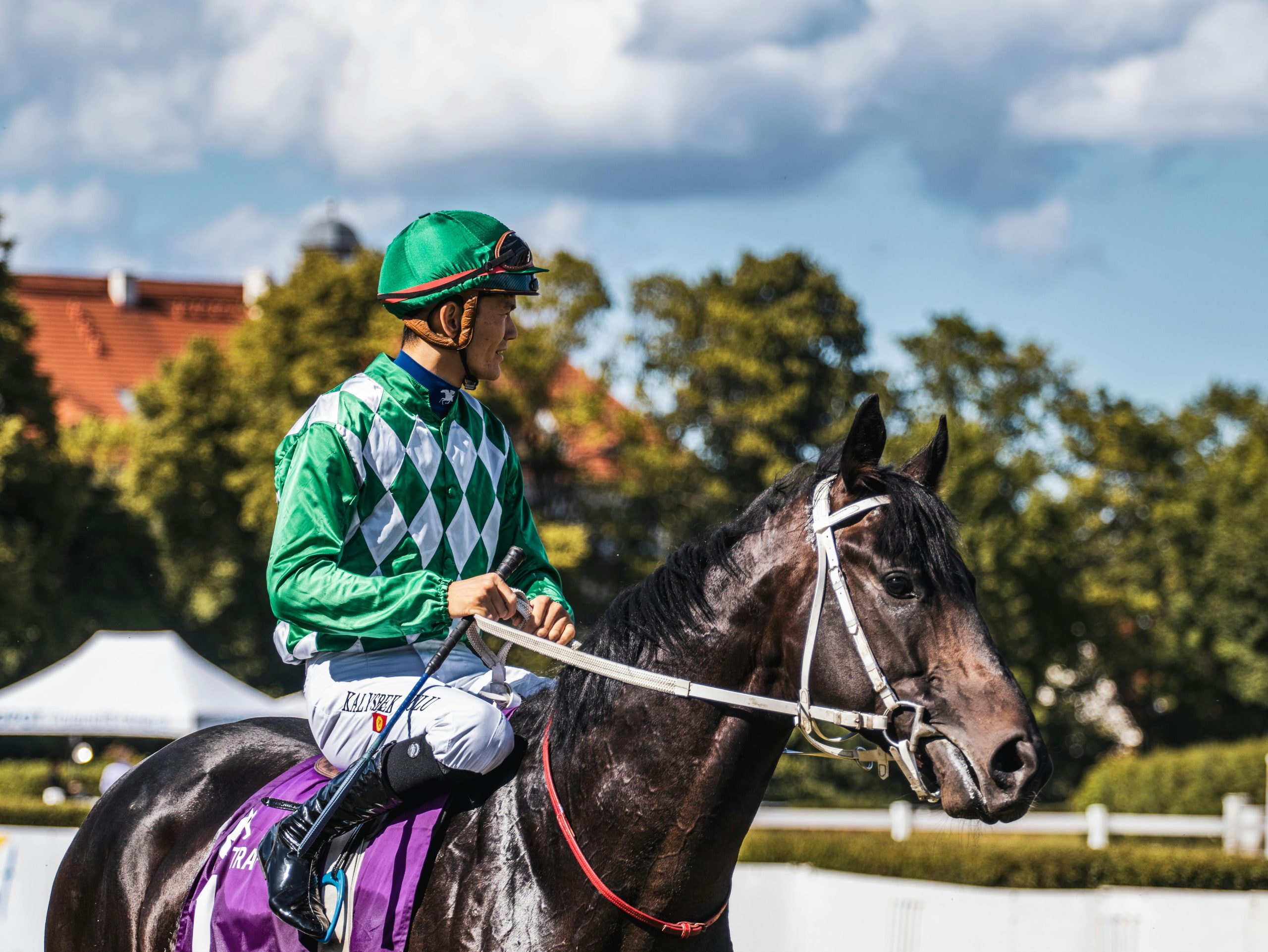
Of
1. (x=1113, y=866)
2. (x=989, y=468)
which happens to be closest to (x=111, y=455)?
(x=989, y=468)

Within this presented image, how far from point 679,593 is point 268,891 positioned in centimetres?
121

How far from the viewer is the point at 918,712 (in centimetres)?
279

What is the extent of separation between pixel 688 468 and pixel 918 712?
30.9 meters

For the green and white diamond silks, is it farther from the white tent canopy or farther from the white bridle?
the white tent canopy

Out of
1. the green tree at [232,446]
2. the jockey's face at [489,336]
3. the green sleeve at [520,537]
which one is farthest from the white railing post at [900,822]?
the green tree at [232,446]

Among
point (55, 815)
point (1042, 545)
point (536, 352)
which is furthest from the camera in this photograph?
point (1042, 545)

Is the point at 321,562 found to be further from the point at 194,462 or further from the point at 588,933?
the point at 194,462

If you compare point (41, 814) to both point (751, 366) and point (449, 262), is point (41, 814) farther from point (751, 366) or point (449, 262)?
point (751, 366)

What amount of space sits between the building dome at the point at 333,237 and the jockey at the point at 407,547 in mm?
51125

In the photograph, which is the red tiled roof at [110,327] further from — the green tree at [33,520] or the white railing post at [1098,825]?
Result: the white railing post at [1098,825]

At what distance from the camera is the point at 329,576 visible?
3168mm

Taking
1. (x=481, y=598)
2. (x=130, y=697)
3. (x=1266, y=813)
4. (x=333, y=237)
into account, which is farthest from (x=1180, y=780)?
(x=333, y=237)

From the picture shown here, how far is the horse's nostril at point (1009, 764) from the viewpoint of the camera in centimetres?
267

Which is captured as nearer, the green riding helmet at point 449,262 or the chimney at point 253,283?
the green riding helmet at point 449,262
